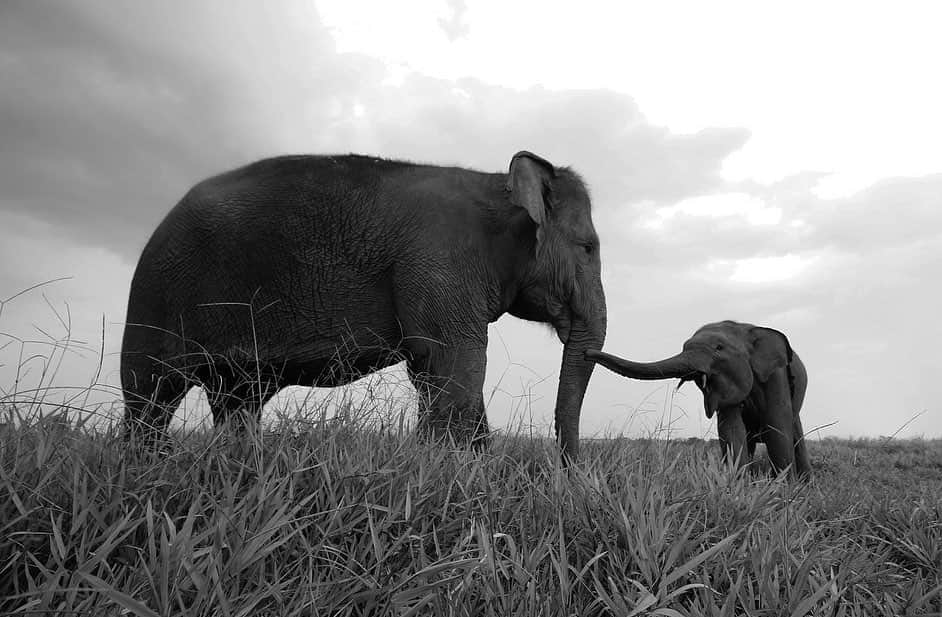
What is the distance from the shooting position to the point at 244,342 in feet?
15.9

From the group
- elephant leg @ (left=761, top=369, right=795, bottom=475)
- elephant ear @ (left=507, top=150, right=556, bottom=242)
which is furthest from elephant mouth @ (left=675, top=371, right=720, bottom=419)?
elephant ear @ (left=507, top=150, right=556, bottom=242)

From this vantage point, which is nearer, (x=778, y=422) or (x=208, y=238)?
(x=208, y=238)

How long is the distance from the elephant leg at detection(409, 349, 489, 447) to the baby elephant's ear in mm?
3154

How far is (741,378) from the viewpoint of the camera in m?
6.23

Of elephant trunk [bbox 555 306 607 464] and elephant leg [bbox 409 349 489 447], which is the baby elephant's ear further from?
elephant leg [bbox 409 349 489 447]

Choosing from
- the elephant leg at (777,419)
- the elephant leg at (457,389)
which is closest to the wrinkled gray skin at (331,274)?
the elephant leg at (457,389)

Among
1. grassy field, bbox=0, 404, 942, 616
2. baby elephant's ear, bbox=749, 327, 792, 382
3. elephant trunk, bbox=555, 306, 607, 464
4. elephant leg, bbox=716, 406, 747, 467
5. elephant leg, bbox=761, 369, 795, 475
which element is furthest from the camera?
elephant leg, bbox=761, 369, 795, 475

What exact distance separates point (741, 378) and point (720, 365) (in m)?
0.21

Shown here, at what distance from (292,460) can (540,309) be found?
2889mm

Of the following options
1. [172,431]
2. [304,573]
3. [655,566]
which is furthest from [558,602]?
[172,431]

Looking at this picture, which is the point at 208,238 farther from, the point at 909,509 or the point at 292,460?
the point at 909,509

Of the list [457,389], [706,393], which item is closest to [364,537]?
[457,389]

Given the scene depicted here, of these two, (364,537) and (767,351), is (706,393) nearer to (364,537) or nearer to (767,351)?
(767,351)

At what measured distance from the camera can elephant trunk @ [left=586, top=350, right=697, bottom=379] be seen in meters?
5.59
